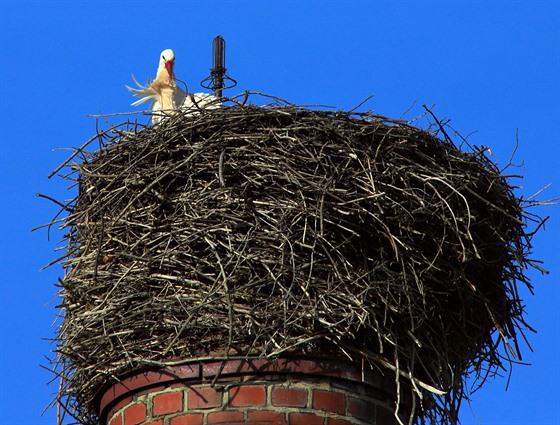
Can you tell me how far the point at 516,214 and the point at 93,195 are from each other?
2.17m

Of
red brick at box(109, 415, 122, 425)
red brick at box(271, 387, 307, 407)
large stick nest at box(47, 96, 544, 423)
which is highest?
large stick nest at box(47, 96, 544, 423)

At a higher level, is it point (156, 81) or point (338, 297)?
point (156, 81)

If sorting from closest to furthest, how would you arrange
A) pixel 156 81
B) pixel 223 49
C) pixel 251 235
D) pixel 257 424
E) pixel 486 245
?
pixel 257 424 < pixel 251 235 < pixel 486 245 < pixel 223 49 < pixel 156 81

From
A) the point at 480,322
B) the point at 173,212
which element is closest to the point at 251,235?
the point at 173,212

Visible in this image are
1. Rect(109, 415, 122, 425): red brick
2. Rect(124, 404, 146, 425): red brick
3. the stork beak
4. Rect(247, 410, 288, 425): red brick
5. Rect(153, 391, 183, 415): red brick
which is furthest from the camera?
the stork beak

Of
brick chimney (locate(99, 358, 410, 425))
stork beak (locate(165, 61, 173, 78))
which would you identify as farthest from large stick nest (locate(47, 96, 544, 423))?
stork beak (locate(165, 61, 173, 78))

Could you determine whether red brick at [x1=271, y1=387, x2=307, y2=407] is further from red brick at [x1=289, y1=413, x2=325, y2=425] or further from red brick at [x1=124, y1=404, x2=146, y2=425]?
red brick at [x1=124, y1=404, x2=146, y2=425]

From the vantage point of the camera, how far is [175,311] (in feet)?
19.2

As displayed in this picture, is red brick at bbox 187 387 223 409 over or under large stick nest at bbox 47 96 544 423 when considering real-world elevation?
under

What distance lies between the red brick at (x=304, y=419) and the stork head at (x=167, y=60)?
482 cm

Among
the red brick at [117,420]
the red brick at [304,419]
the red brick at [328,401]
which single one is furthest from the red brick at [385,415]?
the red brick at [117,420]

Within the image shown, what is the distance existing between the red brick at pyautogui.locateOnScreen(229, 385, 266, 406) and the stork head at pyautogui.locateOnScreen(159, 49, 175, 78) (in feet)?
15.5

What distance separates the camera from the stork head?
10.1m

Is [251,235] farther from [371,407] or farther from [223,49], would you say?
[223,49]
